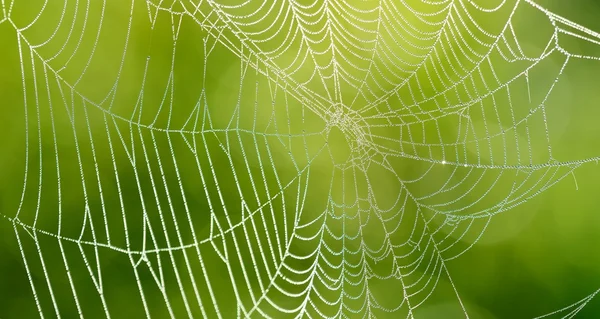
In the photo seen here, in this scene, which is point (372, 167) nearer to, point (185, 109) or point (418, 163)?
point (418, 163)

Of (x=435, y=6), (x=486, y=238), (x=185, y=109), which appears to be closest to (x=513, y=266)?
(x=486, y=238)

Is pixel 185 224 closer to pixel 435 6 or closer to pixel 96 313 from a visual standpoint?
pixel 96 313

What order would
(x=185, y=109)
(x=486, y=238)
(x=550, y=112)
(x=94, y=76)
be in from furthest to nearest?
(x=486, y=238), (x=550, y=112), (x=185, y=109), (x=94, y=76)

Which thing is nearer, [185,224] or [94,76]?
[94,76]

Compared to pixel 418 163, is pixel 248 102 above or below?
above

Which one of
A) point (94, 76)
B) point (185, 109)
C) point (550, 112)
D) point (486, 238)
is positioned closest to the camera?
point (94, 76)

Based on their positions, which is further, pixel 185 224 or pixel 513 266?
pixel 513 266

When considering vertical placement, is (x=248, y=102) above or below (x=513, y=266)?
above

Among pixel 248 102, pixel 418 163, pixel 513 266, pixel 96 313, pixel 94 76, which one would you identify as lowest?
pixel 513 266

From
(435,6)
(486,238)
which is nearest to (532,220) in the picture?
(486,238)
